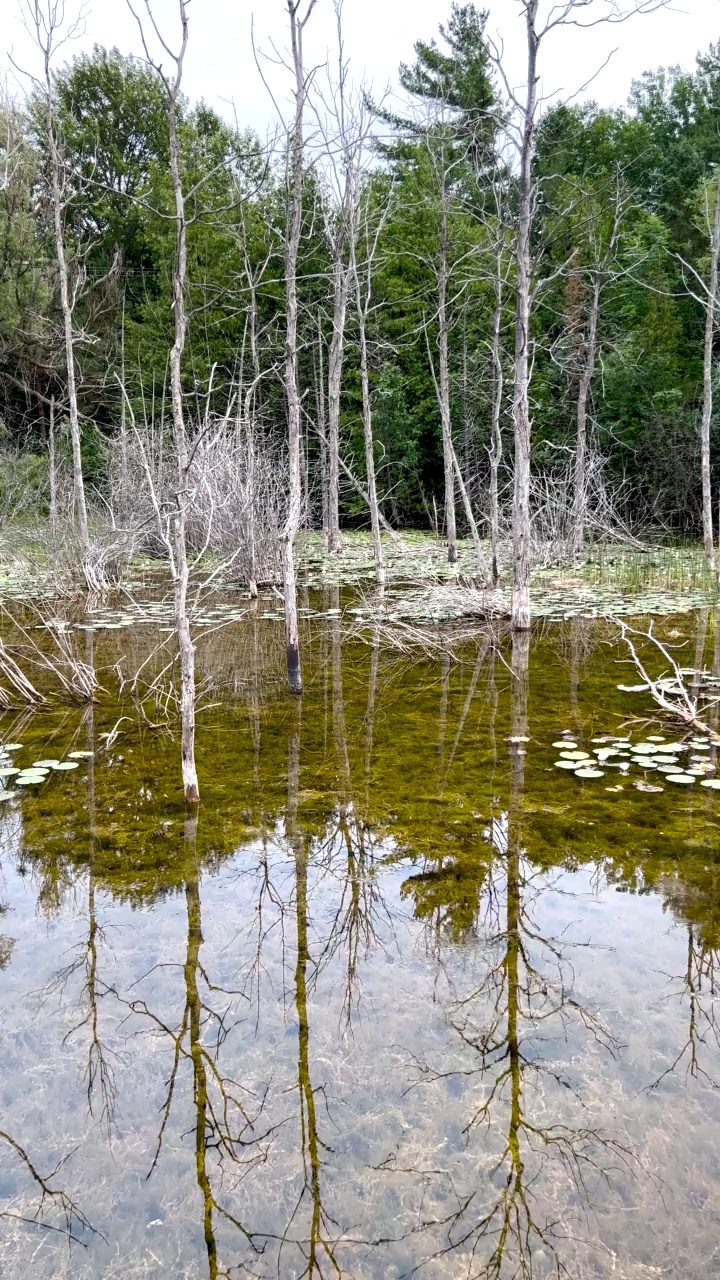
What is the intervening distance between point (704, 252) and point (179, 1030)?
24093 millimetres

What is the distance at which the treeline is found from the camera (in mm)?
18688

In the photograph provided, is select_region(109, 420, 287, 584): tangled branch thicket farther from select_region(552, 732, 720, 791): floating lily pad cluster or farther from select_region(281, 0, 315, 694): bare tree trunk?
select_region(552, 732, 720, 791): floating lily pad cluster

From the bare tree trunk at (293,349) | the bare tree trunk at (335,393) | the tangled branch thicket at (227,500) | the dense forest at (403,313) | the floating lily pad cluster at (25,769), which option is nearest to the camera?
the floating lily pad cluster at (25,769)

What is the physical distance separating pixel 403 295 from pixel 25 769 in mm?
18170

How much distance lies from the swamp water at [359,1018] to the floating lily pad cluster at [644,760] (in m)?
0.07

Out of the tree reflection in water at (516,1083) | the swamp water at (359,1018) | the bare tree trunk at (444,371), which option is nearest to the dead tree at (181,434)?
the swamp water at (359,1018)

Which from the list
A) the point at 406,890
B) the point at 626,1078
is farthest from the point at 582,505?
the point at 626,1078

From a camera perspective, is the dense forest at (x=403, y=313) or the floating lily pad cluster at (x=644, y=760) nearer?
the floating lily pad cluster at (x=644, y=760)

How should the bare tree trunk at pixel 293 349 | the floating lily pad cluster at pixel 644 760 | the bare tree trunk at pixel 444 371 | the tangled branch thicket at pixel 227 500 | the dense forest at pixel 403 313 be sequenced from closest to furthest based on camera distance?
the floating lily pad cluster at pixel 644 760, the bare tree trunk at pixel 293 349, the tangled branch thicket at pixel 227 500, the bare tree trunk at pixel 444 371, the dense forest at pixel 403 313

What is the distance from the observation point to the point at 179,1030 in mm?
2764

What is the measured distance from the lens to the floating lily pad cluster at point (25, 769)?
15.6 feet

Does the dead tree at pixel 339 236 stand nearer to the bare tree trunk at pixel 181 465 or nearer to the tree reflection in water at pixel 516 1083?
the bare tree trunk at pixel 181 465

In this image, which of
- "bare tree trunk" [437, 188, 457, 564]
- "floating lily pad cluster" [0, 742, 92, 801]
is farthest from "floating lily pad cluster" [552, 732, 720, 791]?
"bare tree trunk" [437, 188, 457, 564]

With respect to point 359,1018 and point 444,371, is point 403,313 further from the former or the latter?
point 359,1018
